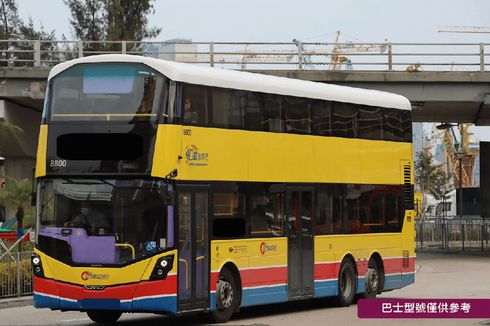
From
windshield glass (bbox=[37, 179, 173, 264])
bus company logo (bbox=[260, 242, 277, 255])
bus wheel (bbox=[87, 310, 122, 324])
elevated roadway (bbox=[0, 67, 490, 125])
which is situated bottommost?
bus wheel (bbox=[87, 310, 122, 324])

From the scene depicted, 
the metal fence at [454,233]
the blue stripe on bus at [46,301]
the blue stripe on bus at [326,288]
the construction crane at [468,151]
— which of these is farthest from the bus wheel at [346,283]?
the construction crane at [468,151]

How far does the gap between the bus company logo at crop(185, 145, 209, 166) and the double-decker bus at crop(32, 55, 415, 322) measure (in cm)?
2

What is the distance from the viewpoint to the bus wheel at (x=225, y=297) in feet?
55.3

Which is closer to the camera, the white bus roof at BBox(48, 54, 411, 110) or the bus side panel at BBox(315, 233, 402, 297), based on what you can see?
the white bus roof at BBox(48, 54, 411, 110)

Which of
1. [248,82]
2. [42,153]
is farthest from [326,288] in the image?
[42,153]

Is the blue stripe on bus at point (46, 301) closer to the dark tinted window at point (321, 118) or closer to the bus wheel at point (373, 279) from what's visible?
the dark tinted window at point (321, 118)

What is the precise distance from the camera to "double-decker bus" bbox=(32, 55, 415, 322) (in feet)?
51.1

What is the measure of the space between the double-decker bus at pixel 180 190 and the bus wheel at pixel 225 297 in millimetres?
37

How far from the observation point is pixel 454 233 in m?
50.1

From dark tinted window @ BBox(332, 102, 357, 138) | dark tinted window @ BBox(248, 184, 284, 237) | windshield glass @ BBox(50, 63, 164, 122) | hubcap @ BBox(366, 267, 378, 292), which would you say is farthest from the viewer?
hubcap @ BBox(366, 267, 378, 292)

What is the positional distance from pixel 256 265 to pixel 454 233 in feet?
110

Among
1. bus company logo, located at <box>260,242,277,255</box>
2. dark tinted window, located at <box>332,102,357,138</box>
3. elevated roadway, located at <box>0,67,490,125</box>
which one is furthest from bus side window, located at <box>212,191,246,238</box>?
elevated roadway, located at <box>0,67,490,125</box>

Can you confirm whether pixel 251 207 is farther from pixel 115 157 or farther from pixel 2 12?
pixel 2 12

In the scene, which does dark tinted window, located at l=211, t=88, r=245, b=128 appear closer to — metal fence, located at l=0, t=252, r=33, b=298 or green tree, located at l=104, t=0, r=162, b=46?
metal fence, located at l=0, t=252, r=33, b=298
